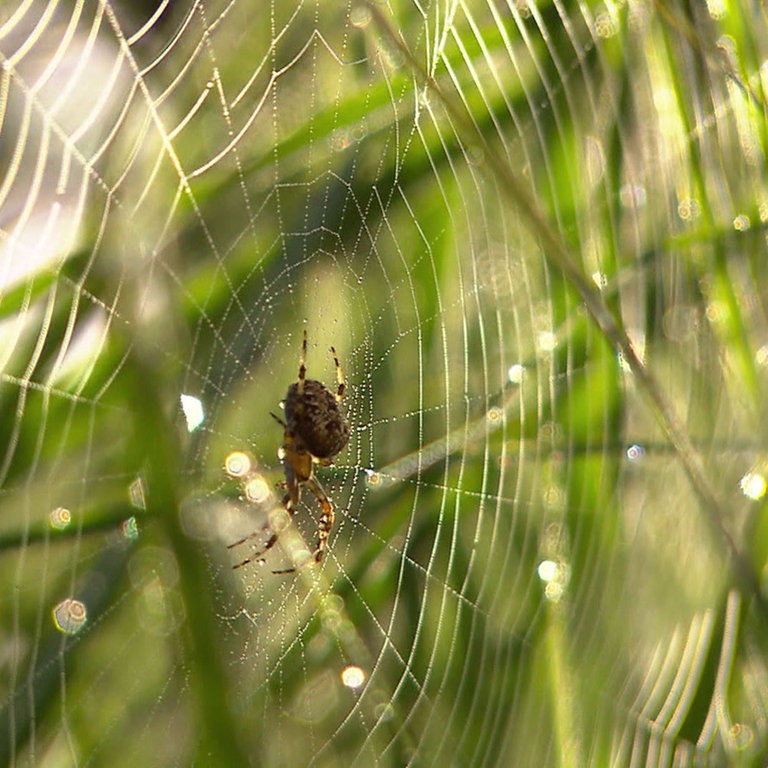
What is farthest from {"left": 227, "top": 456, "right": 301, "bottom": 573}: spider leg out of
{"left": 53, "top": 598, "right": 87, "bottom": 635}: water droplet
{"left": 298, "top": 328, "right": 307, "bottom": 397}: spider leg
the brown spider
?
{"left": 53, "top": 598, "right": 87, "bottom": 635}: water droplet

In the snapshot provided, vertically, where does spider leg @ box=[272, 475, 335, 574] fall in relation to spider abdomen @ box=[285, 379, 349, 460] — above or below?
below

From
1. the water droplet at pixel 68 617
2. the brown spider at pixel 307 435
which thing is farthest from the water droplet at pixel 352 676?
the water droplet at pixel 68 617

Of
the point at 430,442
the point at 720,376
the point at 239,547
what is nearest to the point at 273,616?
the point at 239,547

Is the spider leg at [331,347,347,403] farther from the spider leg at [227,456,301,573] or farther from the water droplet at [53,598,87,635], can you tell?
the water droplet at [53,598,87,635]

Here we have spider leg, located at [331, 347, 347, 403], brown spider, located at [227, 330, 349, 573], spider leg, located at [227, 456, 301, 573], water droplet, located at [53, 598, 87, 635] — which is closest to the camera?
water droplet, located at [53, 598, 87, 635]

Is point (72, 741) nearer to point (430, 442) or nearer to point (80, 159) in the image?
point (80, 159)

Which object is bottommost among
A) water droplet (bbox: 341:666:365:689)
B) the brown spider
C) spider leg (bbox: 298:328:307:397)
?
water droplet (bbox: 341:666:365:689)

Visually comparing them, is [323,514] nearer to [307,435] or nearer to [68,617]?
[307,435]

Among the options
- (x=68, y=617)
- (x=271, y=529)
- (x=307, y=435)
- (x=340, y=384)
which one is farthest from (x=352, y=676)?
(x=68, y=617)
